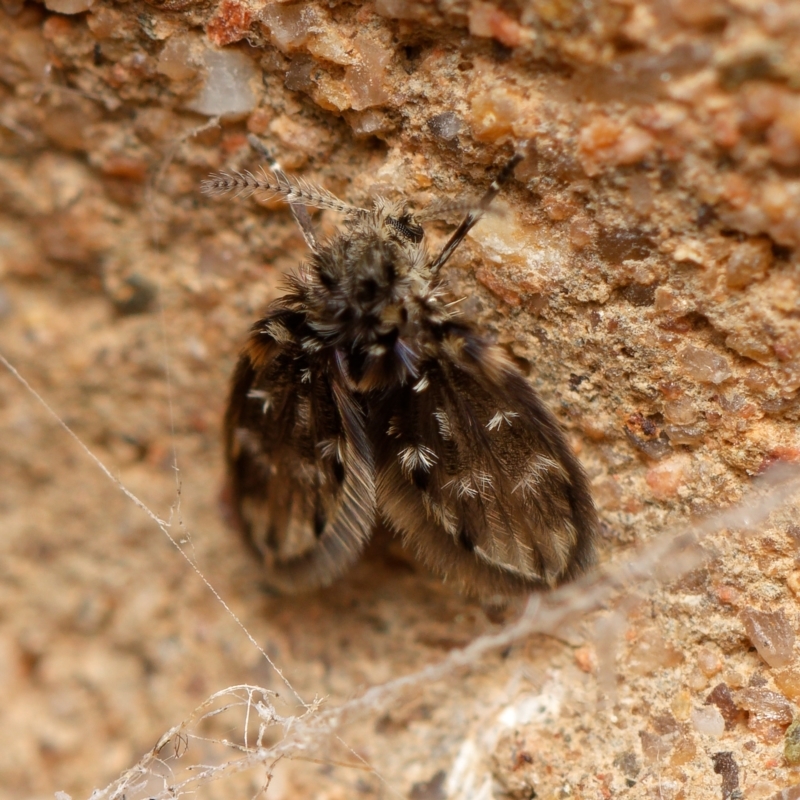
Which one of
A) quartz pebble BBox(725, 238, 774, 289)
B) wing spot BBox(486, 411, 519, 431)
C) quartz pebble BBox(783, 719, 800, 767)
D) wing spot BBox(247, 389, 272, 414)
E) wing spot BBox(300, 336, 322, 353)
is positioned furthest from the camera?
wing spot BBox(247, 389, 272, 414)

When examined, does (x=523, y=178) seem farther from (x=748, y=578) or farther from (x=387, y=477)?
(x=748, y=578)

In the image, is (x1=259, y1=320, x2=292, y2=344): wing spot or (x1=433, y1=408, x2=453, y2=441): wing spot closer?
(x1=433, y1=408, x2=453, y2=441): wing spot

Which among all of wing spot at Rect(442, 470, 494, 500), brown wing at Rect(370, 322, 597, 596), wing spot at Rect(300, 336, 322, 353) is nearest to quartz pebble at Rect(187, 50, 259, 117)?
wing spot at Rect(300, 336, 322, 353)

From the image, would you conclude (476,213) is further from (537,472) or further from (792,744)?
(792,744)

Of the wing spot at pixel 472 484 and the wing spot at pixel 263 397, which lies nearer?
the wing spot at pixel 472 484

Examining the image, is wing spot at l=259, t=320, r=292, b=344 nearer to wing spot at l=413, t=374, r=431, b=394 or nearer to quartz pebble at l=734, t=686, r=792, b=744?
wing spot at l=413, t=374, r=431, b=394

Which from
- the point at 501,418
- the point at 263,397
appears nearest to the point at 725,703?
the point at 501,418

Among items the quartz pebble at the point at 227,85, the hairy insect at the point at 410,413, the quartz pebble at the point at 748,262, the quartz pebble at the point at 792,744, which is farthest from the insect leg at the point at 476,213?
the quartz pebble at the point at 792,744

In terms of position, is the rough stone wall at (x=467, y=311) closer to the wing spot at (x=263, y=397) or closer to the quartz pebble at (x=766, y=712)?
the quartz pebble at (x=766, y=712)
